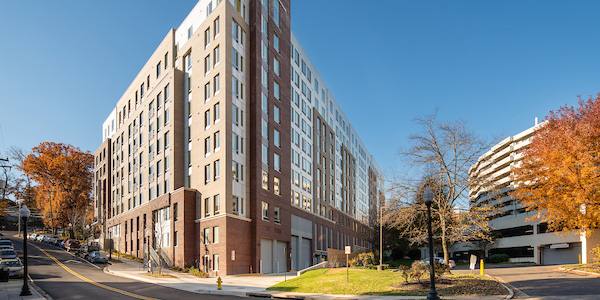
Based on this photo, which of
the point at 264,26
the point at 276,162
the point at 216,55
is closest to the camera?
the point at 216,55

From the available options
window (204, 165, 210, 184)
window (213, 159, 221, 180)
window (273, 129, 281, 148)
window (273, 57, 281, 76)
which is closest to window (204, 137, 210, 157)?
window (204, 165, 210, 184)

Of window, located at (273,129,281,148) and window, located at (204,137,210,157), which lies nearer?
window, located at (204,137,210,157)

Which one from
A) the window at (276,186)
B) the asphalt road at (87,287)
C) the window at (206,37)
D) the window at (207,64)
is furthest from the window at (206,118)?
the asphalt road at (87,287)

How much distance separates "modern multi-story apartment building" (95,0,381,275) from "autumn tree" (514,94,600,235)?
44.4ft

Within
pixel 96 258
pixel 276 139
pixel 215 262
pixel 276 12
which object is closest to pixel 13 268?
pixel 215 262

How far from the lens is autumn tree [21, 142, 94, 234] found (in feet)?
265

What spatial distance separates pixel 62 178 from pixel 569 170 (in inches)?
3334

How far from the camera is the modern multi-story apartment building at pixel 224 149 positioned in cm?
4484

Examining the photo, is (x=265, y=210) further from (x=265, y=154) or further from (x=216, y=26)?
(x=216, y=26)

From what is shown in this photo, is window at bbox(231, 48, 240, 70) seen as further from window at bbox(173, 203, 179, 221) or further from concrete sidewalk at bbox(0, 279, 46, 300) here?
concrete sidewalk at bbox(0, 279, 46, 300)

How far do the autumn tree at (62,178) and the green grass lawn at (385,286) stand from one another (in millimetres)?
64971

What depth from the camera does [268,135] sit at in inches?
2021

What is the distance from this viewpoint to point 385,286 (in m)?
23.4

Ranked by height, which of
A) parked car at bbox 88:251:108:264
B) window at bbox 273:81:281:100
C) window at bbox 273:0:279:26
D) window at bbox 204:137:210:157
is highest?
window at bbox 273:0:279:26
